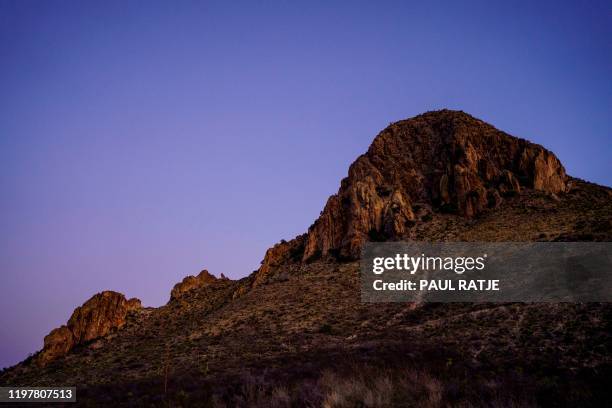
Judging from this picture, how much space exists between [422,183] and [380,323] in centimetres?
3808

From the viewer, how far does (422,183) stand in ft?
225

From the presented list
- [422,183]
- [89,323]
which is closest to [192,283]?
[89,323]

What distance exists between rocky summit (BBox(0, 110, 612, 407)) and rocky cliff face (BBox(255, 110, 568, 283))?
257 millimetres

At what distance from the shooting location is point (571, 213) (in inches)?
1929

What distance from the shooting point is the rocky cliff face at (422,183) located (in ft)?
195

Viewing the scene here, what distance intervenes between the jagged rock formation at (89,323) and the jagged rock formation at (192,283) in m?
6.29

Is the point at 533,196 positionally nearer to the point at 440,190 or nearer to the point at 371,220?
the point at 440,190

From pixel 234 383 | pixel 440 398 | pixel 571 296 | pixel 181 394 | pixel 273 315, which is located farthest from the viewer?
pixel 273 315

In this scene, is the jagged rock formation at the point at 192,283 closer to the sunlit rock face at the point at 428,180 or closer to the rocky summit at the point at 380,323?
the rocky summit at the point at 380,323

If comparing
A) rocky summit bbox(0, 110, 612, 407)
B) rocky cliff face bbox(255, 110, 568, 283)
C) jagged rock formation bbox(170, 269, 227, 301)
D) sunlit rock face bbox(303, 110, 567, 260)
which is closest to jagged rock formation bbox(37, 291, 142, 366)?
rocky summit bbox(0, 110, 612, 407)

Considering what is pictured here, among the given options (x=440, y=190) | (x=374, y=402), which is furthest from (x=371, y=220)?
(x=374, y=402)

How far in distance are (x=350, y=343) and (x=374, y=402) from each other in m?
20.4

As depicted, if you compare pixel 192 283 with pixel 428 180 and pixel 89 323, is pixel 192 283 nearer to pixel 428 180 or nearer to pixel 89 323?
pixel 89 323

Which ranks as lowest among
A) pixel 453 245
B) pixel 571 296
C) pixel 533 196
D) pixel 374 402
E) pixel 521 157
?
pixel 374 402
